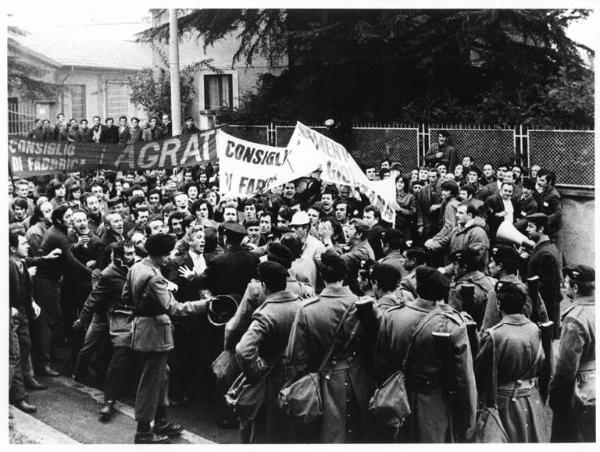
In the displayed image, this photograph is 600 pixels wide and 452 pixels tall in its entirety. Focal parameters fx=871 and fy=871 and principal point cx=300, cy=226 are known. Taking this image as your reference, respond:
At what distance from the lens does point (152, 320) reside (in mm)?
7188

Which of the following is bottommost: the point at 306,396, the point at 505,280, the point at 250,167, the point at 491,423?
the point at 491,423

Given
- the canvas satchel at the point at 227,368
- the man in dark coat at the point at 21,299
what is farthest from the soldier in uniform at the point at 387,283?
the man in dark coat at the point at 21,299

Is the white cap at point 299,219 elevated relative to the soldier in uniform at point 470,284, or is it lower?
elevated

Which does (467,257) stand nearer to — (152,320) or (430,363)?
(430,363)

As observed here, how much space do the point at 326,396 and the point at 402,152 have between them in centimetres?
1121

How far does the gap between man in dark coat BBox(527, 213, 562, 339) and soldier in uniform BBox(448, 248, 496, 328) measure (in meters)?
1.46

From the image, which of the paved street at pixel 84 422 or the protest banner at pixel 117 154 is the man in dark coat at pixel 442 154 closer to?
the protest banner at pixel 117 154

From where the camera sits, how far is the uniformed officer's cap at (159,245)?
7.05m

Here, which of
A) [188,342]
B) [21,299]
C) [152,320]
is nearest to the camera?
[152,320]

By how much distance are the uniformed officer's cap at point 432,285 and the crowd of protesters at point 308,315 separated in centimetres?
1

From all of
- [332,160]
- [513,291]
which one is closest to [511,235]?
[332,160]

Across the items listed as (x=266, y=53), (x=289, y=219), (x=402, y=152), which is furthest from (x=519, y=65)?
(x=289, y=219)

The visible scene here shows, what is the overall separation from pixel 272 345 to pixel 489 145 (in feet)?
33.4
